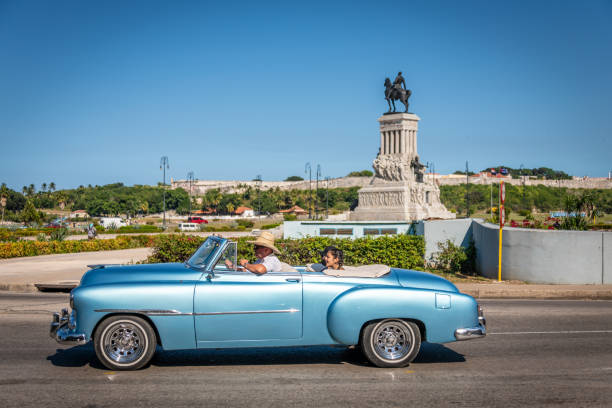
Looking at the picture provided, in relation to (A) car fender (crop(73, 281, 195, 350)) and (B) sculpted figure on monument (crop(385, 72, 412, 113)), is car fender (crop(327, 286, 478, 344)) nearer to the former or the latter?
(A) car fender (crop(73, 281, 195, 350))

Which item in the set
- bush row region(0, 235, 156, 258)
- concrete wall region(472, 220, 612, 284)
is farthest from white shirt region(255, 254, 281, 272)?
bush row region(0, 235, 156, 258)

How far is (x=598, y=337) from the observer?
28.0ft

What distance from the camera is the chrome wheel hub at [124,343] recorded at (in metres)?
6.21

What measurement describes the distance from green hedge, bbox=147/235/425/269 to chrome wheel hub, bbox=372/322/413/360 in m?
8.63

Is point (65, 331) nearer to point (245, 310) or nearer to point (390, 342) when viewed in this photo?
point (245, 310)

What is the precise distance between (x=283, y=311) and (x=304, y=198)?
117363 millimetres

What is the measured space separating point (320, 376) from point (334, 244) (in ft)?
30.8

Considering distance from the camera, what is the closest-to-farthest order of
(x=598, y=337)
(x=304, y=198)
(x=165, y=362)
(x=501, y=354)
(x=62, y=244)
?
(x=165, y=362) → (x=501, y=354) → (x=598, y=337) → (x=62, y=244) → (x=304, y=198)

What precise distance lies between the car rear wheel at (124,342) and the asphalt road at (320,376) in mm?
128

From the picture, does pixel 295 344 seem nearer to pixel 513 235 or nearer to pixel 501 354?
pixel 501 354

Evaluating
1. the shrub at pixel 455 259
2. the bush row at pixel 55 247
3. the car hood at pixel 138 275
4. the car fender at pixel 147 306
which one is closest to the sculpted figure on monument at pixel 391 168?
the bush row at pixel 55 247

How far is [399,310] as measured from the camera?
6438 millimetres

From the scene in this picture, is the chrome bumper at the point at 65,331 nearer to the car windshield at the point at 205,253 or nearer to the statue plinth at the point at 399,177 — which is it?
the car windshield at the point at 205,253

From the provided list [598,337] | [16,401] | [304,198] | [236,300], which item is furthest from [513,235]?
[304,198]
